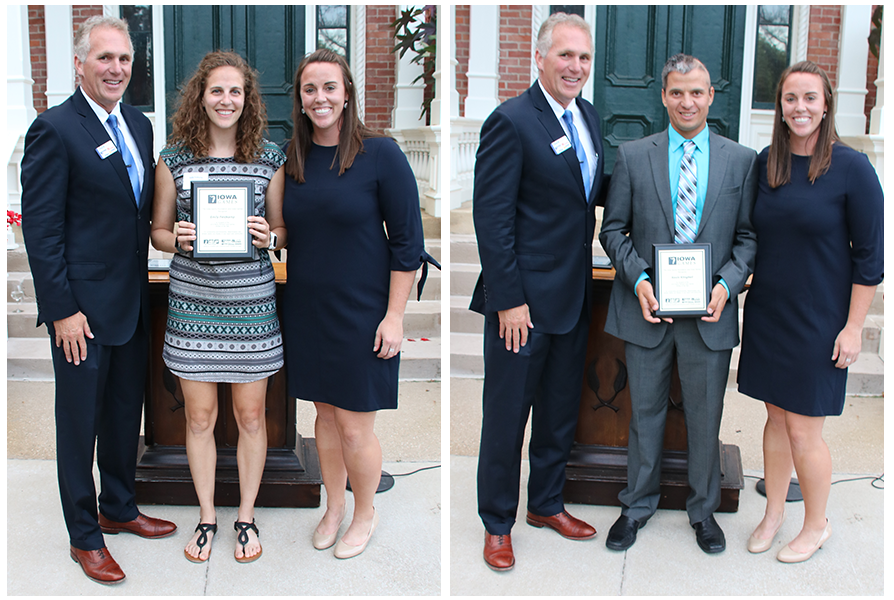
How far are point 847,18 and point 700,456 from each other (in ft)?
19.5

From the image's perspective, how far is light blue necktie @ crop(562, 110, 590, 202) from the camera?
287cm

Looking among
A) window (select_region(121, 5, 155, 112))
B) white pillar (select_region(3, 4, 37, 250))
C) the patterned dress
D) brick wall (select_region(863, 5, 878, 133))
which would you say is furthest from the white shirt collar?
brick wall (select_region(863, 5, 878, 133))

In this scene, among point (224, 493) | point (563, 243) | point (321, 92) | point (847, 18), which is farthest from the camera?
point (847, 18)

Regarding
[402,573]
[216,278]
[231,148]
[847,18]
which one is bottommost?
[402,573]

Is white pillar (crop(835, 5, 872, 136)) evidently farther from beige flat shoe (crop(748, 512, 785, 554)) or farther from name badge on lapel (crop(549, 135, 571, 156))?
name badge on lapel (crop(549, 135, 571, 156))

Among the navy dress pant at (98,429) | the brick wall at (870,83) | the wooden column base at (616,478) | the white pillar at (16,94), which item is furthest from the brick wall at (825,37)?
the white pillar at (16,94)

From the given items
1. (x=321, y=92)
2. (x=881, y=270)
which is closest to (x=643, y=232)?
(x=881, y=270)

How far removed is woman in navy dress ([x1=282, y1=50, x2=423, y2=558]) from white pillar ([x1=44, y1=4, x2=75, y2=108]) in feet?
19.8

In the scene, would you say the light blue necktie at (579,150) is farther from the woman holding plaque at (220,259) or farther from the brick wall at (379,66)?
the brick wall at (379,66)

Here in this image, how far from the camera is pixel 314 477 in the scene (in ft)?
11.5

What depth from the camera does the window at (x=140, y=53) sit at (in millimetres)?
7902

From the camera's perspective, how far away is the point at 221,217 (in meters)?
2.69

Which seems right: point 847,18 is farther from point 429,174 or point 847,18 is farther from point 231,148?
point 231,148

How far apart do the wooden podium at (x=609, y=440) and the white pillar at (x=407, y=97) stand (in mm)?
4945
